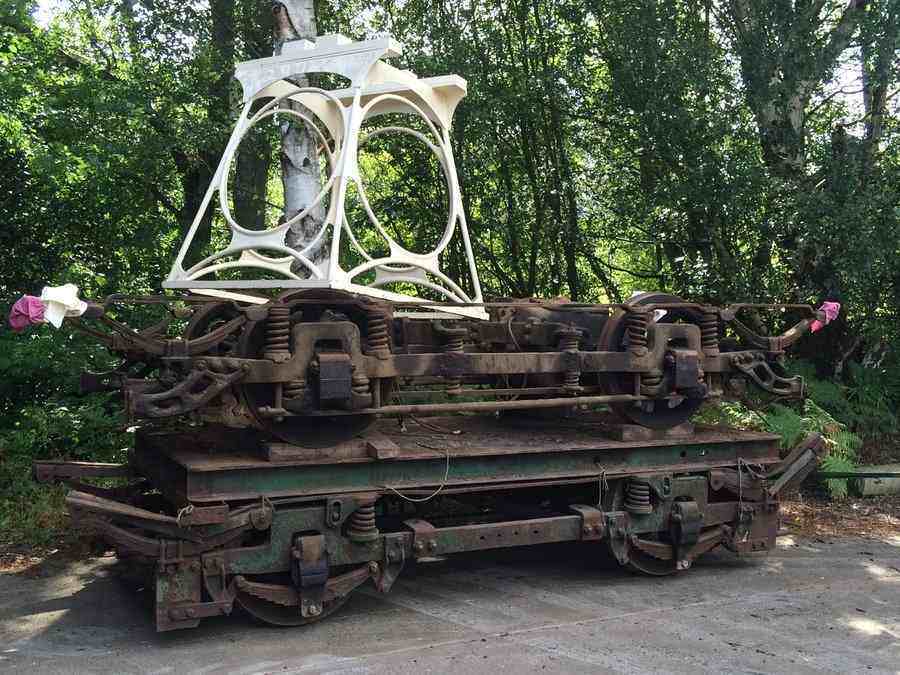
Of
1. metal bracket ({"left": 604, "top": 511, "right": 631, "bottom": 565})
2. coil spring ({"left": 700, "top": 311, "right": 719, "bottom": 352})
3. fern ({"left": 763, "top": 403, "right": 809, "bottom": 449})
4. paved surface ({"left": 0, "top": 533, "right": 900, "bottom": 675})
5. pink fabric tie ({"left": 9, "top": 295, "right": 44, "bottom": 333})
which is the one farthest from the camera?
fern ({"left": 763, "top": 403, "right": 809, "bottom": 449})

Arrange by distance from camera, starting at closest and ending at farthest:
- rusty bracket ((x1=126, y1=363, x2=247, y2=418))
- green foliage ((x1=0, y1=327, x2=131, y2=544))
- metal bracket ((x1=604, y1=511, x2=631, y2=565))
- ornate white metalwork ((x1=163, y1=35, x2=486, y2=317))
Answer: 1. rusty bracket ((x1=126, y1=363, x2=247, y2=418))
2. ornate white metalwork ((x1=163, y1=35, x2=486, y2=317))
3. metal bracket ((x1=604, y1=511, x2=631, y2=565))
4. green foliage ((x1=0, y1=327, x2=131, y2=544))

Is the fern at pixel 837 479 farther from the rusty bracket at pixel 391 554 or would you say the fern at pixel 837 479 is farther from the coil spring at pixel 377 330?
the coil spring at pixel 377 330

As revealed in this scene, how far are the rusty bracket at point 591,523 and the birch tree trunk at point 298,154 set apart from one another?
3713 millimetres

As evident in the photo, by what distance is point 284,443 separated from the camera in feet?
17.6

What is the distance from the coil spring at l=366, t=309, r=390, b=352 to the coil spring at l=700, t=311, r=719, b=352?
2.69 metres

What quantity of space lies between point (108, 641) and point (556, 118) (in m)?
9.30

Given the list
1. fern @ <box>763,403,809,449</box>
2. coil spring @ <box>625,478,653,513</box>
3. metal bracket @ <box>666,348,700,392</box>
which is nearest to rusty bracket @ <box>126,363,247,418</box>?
coil spring @ <box>625,478,653,513</box>

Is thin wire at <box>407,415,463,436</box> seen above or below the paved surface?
above

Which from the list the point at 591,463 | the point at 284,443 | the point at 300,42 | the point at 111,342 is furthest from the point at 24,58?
the point at 591,463

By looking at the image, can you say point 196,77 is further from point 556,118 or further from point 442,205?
point 556,118

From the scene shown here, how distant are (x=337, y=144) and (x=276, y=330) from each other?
2019 mm

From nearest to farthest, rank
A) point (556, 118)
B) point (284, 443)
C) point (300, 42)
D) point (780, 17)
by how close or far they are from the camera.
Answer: point (284, 443), point (300, 42), point (780, 17), point (556, 118)

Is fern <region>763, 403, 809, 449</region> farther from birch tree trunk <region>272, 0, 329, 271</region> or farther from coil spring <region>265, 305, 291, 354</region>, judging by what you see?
coil spring <region>265, 305, 291, 354</region>

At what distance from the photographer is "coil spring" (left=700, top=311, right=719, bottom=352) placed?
22.5 feet
